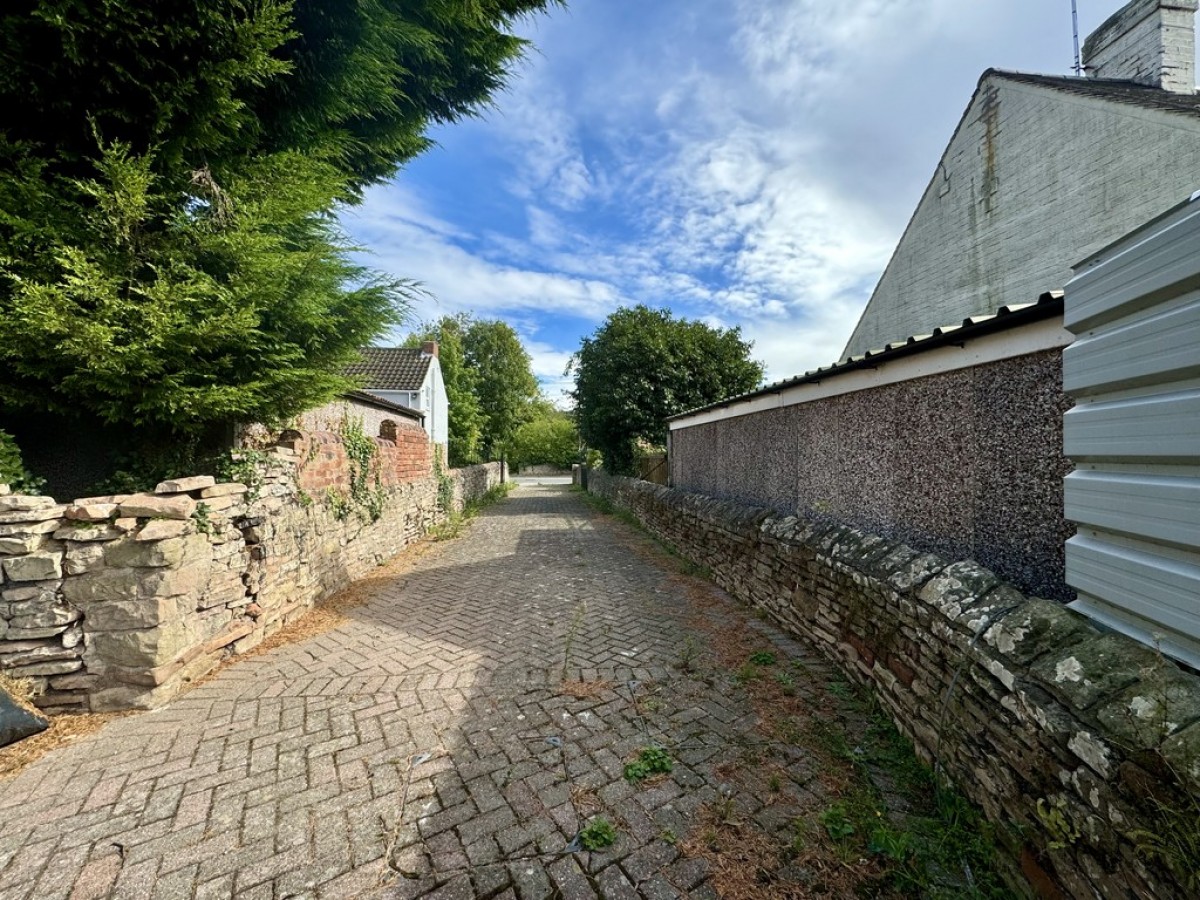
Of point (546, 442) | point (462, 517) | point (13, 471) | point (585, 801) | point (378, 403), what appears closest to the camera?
point (585, 801)

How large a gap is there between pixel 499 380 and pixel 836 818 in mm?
30661

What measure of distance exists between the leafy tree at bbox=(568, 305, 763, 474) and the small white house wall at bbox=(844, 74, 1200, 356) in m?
6.08

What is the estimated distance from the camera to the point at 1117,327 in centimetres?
177

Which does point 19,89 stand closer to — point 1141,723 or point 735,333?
point 1141,723

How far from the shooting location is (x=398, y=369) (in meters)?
18.8

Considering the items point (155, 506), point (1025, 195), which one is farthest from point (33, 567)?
point (1025, 195)

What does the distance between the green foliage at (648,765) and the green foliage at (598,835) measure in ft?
1.18

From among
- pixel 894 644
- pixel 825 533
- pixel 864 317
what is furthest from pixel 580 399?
pixel 894 644

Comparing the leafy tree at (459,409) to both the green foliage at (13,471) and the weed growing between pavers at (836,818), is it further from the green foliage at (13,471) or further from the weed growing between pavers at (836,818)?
the weed growing between pavers at (836,818)

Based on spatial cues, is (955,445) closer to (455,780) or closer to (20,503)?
(455,780)

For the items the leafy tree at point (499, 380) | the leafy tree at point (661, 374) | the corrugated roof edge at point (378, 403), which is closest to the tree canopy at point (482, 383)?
the leafy tree at point (499, 380)

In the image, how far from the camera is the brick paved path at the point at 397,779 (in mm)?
1978

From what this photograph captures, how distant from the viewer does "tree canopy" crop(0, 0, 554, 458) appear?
11.0 feet

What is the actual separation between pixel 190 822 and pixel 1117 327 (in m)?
4.59
